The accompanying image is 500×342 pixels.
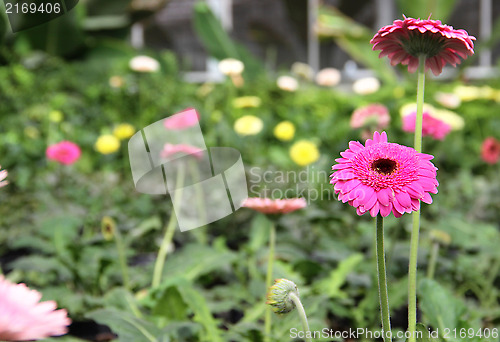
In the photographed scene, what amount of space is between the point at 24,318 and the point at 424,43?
1.55 ft

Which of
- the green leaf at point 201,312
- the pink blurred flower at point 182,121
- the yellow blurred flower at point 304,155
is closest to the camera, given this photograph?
the green leaf at point 201,312

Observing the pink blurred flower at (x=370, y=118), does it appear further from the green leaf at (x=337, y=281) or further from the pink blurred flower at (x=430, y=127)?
the green leaf at (x=337, y=281)

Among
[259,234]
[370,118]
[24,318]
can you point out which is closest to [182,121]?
[259,234]

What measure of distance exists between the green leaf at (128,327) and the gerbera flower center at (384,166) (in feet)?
1.52

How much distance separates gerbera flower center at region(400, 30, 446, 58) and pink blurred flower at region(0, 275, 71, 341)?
44 cm

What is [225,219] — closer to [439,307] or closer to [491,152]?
[439,307]

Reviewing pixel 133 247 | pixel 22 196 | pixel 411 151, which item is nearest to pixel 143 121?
pixel 22 196

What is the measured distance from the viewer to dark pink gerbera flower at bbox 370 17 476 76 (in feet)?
1.75

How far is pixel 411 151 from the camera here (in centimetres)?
55

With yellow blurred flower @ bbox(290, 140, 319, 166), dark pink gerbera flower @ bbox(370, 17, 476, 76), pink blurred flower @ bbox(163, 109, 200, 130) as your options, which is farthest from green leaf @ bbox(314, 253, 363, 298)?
yellow blurred flower @ bbox(290, 140, 319, 166)

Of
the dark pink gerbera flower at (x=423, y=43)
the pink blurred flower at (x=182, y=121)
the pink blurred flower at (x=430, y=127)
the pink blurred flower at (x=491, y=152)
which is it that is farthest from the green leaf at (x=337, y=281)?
the pink blurred flower at (x=491, y=152)

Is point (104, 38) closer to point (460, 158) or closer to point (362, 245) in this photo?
point (460, 158)

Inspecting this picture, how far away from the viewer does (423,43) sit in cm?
57

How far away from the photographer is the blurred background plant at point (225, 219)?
3.41 ft
